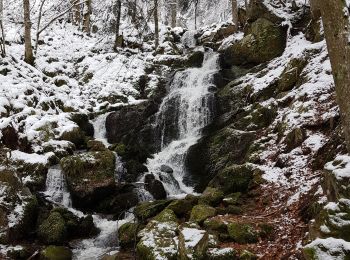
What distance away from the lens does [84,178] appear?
10.6 m

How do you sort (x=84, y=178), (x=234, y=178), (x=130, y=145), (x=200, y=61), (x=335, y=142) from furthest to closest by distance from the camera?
(x=200, y=61) < (x=130, y=145) < (x=84, y=178) < (x=234, y=178) < (x=335, y=142)

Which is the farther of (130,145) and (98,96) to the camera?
(98,96)

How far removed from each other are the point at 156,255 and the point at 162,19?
34.8m

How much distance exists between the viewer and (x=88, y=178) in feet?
34.9

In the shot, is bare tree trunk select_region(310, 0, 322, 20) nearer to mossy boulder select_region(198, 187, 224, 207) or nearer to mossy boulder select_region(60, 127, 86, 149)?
mossy boulder select_region(198, 187, 224, 207)

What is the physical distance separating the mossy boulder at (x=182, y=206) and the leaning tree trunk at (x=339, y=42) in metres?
4.50

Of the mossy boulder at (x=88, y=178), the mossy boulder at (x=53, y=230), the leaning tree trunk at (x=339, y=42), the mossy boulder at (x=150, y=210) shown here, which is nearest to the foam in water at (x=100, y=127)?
the mossy boulder at (x=88, y=178)

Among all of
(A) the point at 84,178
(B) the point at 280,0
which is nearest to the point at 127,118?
(A) the point at 84,178

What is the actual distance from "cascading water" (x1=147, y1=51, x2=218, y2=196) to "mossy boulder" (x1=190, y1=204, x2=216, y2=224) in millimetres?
3936

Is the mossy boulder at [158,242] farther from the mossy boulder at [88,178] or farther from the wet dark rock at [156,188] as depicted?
the mossy boulder at [88,178]

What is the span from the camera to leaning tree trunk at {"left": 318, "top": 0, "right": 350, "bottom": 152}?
168 inches

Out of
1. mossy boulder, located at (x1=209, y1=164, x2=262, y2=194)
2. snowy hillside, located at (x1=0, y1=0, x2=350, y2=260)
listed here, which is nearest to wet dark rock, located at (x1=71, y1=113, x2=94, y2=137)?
snowy hillside, located at (x1=0, y1=0, x2=350, y2=260)

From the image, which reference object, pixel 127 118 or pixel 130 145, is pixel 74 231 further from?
pixel 127 118

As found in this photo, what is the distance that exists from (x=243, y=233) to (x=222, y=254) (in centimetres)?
69
